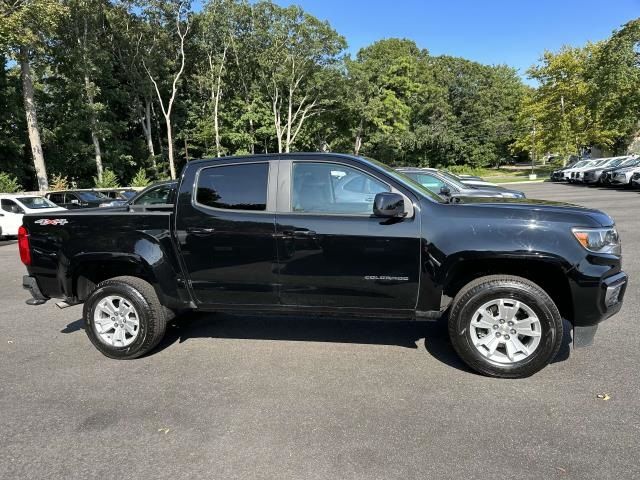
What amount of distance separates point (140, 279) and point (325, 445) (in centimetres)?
257

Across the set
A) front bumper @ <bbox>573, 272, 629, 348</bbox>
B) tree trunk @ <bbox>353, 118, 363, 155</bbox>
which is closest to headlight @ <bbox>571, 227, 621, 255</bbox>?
front bumper @ <bbox>573, 272, 629, 348</bbox>

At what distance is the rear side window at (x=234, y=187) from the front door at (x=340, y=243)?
0.19 m

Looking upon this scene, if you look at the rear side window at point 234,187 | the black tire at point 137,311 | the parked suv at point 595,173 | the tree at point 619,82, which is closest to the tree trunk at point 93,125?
the parked suv at point 595,173

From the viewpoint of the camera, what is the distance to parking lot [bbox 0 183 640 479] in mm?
2914

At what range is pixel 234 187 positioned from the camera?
4.45 metres

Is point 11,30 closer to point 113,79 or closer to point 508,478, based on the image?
point 113,79

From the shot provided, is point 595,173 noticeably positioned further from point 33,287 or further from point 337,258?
point 33,287

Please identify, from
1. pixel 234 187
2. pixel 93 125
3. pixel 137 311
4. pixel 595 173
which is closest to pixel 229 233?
pixel 234 187

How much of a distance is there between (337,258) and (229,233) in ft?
3.27

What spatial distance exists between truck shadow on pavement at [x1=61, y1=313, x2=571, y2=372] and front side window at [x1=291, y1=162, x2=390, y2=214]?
1495mm

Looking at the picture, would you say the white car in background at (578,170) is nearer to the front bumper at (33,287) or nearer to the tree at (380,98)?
the tree at (380,98)

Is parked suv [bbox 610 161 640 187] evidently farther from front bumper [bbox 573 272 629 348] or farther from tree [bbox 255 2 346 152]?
tree [bbox 255 2 346 152]

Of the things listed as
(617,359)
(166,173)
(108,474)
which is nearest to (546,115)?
(166,173)

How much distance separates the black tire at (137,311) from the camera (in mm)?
4547
